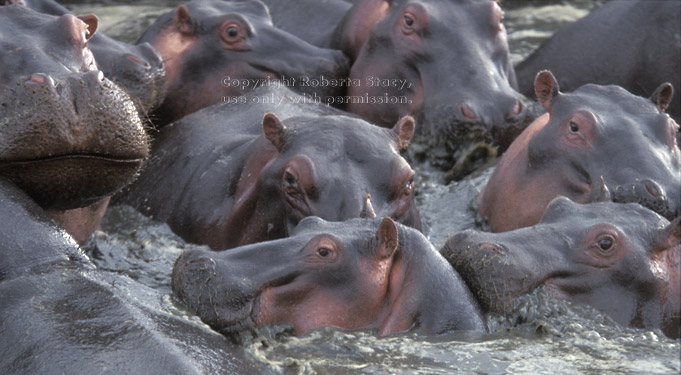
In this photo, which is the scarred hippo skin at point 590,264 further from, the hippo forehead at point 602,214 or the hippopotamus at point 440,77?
the hippopotamus at point 440,77

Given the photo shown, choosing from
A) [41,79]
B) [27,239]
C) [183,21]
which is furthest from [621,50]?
[27,239]

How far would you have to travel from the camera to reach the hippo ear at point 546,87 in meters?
5.78

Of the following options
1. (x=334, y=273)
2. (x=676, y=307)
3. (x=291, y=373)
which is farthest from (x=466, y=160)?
(x=291, y=373)

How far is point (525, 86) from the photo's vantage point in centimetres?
766

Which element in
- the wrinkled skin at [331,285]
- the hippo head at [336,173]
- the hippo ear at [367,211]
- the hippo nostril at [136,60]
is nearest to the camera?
the wrinkled skin at [331,285]

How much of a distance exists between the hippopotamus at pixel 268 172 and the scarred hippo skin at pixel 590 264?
1.47ft

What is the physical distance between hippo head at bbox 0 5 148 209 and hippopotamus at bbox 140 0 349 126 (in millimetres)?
2111

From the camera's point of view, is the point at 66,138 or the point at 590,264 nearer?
the point at 66,138

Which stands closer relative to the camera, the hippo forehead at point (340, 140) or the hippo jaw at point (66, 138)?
the hippo jaw at point (66, 138)

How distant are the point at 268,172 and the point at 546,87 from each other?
57.6 inches

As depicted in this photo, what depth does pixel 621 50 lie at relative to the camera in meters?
7.15

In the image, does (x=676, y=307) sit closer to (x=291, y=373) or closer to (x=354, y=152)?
(x=354, y=152)

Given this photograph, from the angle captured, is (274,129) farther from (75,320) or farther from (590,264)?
(75,320)

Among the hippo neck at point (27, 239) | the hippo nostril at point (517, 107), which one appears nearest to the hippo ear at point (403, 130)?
the hippo nostril at point (517, 107)
